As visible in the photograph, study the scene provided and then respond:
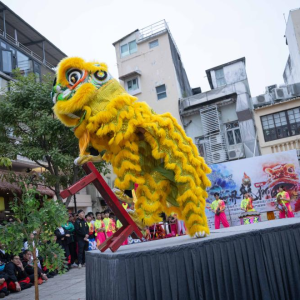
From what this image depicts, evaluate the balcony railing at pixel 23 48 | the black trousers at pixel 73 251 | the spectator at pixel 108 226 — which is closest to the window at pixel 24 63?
the balcony railing at pixel 23 48

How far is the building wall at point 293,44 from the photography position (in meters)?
15.9

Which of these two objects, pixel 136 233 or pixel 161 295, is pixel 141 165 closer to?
pixel 136 233

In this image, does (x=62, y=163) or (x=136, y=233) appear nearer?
(x=136, y=233)

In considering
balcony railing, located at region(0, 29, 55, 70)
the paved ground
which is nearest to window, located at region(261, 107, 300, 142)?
balcony railing, located at region(0, 29, 55, 70)

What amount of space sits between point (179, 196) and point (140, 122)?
936mm

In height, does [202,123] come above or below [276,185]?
above

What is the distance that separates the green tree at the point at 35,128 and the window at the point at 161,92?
852 cm

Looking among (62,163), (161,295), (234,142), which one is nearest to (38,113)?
(62,163)

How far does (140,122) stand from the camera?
362cm

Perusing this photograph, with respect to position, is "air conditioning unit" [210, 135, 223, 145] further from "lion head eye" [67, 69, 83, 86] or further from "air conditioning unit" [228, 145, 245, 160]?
"lion head eye" [67, 69, 83, 86]

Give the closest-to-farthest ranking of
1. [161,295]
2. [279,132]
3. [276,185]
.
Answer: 1. [161,295]
2. [276,185]
3. [279,132]

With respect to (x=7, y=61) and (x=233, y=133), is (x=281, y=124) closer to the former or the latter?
(x=233, y=133)

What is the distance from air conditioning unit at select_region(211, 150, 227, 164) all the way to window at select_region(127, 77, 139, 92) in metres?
5.85

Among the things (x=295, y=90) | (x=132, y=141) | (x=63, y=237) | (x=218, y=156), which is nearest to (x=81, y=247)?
(x=63, y=237)
